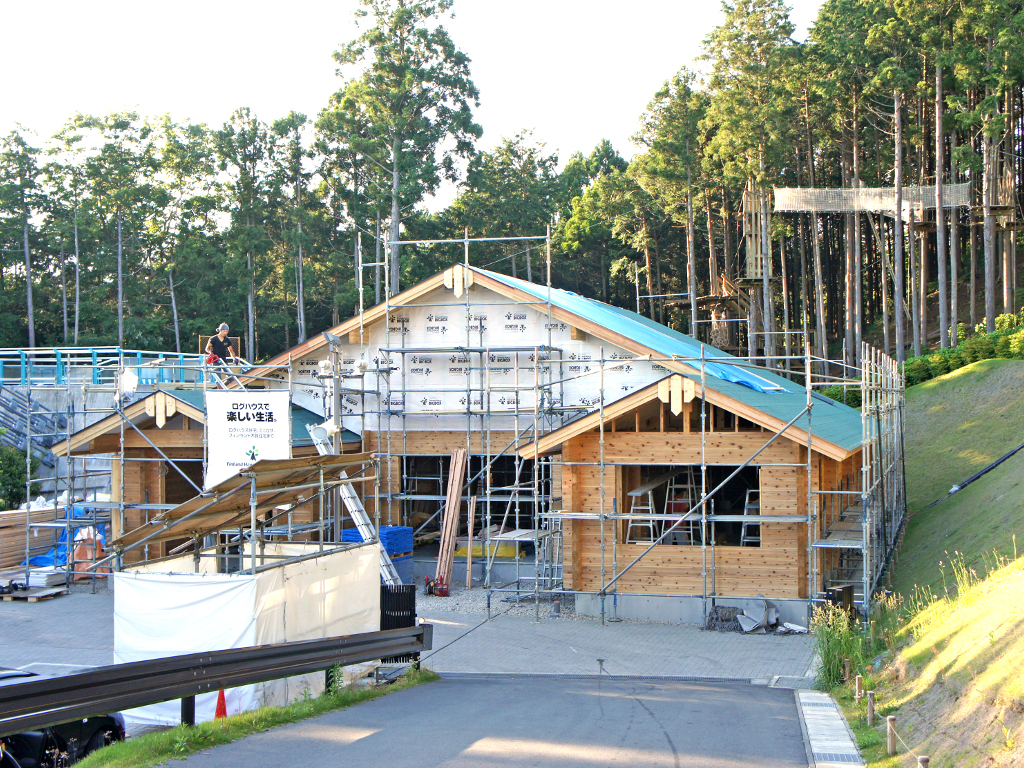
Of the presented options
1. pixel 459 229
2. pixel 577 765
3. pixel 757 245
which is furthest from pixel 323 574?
pixel 459 229

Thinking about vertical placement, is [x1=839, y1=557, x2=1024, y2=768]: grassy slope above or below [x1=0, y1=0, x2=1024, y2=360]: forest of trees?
below

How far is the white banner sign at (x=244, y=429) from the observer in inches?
701

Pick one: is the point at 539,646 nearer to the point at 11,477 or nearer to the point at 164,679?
the point at 164,679

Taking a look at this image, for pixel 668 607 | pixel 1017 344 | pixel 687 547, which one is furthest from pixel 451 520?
pixel 1017 344

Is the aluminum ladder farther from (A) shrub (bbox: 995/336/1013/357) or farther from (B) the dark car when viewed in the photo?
(A) shrub (bbox: 995/336/1013/357)

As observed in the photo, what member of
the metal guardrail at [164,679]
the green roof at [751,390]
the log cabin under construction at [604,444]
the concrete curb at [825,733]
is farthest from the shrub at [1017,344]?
the metal guardrail at [164,679]

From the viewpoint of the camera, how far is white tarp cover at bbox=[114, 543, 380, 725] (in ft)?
35.7

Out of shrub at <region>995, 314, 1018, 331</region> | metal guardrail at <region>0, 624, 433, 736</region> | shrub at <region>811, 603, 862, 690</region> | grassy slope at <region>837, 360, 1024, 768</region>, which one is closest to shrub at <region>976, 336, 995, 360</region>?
shrub at <region>995, 314, 1018, 331</region>

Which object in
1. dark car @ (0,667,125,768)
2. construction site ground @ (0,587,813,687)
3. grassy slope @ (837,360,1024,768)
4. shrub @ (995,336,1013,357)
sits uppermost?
shrub @ (995,336,1013,357)

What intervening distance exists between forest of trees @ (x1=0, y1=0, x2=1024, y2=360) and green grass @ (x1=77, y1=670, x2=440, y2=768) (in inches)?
1243

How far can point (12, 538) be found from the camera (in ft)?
76.5

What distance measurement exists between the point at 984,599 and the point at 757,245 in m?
33.7

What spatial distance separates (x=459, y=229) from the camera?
5466 cm

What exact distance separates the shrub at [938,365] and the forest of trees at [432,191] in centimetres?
411
